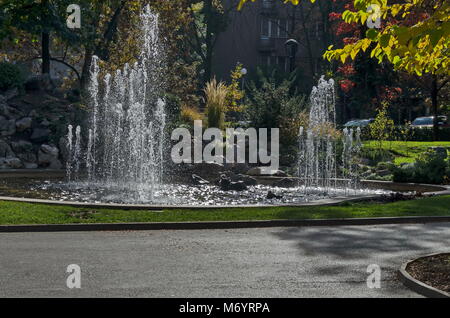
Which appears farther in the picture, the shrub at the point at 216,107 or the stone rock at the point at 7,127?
the shrub at the point at 216,107

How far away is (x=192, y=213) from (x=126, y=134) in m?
14.2

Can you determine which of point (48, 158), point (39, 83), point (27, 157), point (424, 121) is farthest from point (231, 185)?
point (424, 121)

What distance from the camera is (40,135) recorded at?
96.9 ft

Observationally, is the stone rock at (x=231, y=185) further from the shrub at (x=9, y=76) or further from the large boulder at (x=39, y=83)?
the large boulder at (x=39, y=83)

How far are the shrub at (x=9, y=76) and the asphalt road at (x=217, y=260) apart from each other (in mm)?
19432

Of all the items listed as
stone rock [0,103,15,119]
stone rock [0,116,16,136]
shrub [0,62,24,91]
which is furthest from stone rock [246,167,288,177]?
shrub [0,62,24,91]

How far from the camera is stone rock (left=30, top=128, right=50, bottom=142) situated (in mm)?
29453

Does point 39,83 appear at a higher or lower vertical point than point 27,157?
higher

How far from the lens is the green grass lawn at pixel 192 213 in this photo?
15.3m

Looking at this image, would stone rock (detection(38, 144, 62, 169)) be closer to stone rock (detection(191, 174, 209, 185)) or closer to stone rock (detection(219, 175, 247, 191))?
stone rock (detection(191, 174, 209, 185))

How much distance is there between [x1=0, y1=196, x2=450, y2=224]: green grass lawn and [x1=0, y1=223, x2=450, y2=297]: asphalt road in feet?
2.93

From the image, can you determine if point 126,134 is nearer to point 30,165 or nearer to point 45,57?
point 30,165

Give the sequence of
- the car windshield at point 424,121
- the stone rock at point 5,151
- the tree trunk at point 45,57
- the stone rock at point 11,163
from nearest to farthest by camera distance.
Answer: the stone rock at point 11,163, the stone rock at point 5,151, the tree trunk at point 45,57, the car windshield at point 424,121

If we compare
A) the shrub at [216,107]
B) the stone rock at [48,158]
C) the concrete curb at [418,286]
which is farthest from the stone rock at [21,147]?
the concrete curb at [418,286]
